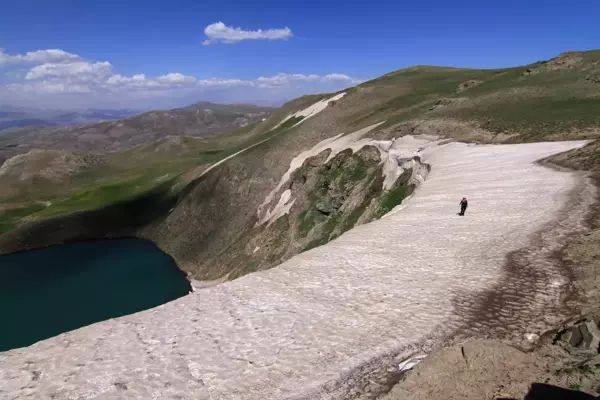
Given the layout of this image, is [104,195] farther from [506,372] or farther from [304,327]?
[506,372]

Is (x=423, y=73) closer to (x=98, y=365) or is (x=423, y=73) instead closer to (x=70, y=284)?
(x=70, y=284)

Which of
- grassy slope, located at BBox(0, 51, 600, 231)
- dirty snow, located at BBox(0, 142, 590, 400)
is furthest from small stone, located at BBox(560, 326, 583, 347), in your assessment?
grassy slope, located at BBox(0, 51, 600, 231)

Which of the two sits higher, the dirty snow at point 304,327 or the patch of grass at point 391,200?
the dirty snow at point 304,327

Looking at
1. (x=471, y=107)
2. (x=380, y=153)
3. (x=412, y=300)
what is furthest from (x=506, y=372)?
(x=471, y=107)

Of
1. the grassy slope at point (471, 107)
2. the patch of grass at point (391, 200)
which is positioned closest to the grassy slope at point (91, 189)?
the grassy slope at point (471, 107)

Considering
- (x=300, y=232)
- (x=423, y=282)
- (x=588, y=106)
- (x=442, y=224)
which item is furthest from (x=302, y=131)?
(x=423, y=282)

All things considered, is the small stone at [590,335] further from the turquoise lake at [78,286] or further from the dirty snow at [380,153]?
the turquoise lake at [78,286]

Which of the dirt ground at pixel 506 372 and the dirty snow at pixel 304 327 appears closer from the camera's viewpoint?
the dirt ground at pixel 506 372

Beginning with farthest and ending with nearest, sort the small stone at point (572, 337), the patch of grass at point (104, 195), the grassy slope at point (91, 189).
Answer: the grassy slope at point (91, 189)
the patch of grass at point (104, 195)
the small stone at point (572, 337)
